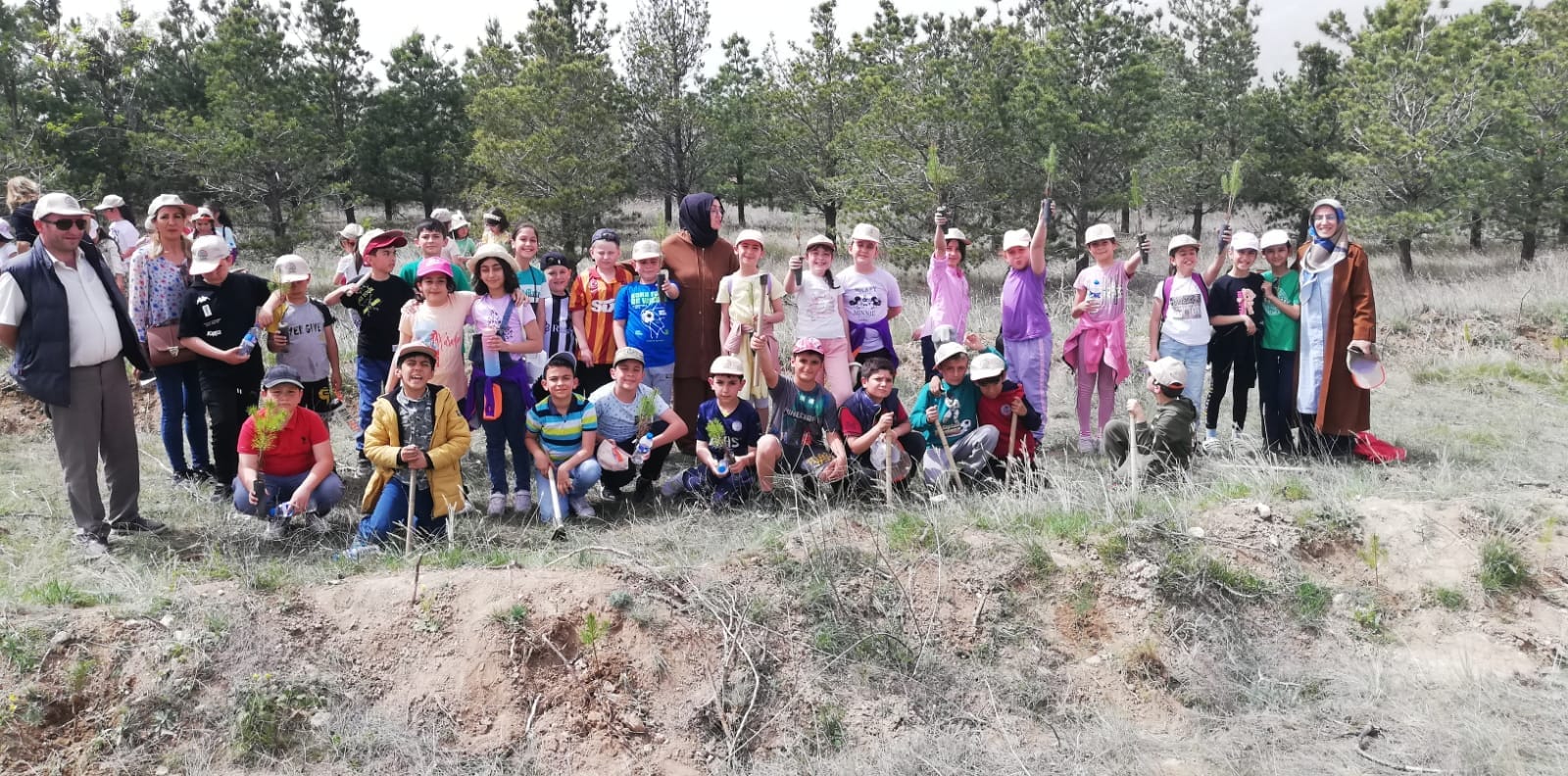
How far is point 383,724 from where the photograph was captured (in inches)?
131

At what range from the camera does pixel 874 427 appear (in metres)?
4.89

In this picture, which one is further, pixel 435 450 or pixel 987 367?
pixel 987 367

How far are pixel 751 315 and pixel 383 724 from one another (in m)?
2.91

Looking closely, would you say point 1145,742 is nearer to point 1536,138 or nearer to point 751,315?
point 751,315

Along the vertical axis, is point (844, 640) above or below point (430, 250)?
below

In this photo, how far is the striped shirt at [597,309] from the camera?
18.4ft

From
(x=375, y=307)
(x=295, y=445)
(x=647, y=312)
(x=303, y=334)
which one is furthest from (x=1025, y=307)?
(x=303, y=334)

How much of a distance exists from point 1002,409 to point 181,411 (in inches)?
197

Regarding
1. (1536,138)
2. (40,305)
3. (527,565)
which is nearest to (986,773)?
(527,565)

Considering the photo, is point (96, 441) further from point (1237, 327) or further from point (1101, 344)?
point (1237, 327)

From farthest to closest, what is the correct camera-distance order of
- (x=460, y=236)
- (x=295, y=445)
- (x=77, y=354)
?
1. (x=460, y=236)
2. (x=295, y=445)
3. (x=77, y=354)

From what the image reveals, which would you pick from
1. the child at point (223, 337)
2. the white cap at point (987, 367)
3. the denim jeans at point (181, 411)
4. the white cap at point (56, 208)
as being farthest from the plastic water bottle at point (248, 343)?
the white cap at point (987, 367)

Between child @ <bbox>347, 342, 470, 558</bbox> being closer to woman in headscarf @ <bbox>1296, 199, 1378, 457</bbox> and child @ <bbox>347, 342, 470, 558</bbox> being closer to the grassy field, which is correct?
the grassy field

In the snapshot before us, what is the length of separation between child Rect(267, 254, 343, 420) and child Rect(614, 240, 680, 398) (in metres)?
1.78
